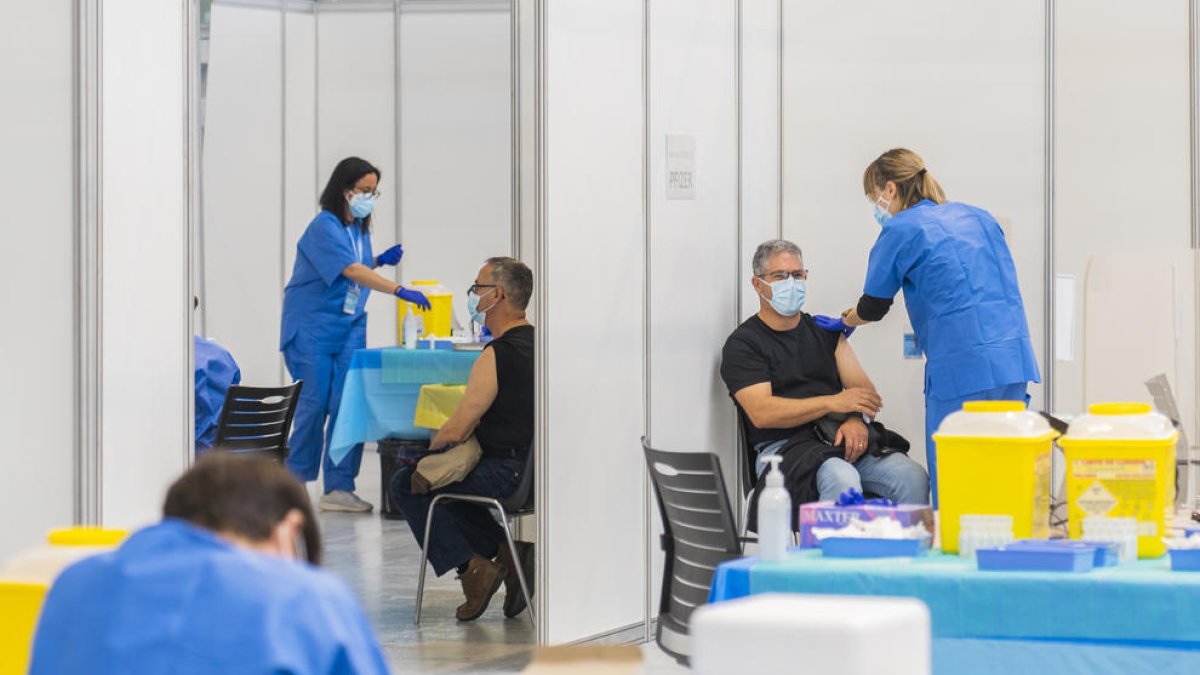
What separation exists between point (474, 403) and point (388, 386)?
1.77m

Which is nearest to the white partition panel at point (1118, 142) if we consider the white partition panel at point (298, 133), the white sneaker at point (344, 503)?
the white sneaker at point (344, 503)

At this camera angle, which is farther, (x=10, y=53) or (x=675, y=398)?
(x=675, y=398)

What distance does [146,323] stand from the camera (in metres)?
3.71

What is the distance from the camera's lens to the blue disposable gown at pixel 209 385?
534cm

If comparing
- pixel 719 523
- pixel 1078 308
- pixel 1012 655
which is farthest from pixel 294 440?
pixel 1012 655

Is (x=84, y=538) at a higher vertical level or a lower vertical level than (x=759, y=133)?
lower

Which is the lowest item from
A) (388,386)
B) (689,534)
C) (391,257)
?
(689,534)

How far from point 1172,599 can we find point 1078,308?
3.08 meters

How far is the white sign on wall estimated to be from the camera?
211 inches

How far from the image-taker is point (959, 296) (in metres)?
4.93

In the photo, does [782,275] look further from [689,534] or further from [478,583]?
[689,534]

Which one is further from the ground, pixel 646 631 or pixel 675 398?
pixel 675 398

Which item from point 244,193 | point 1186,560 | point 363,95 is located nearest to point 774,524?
point 1186,560

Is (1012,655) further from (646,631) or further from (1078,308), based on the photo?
(1078,308)
